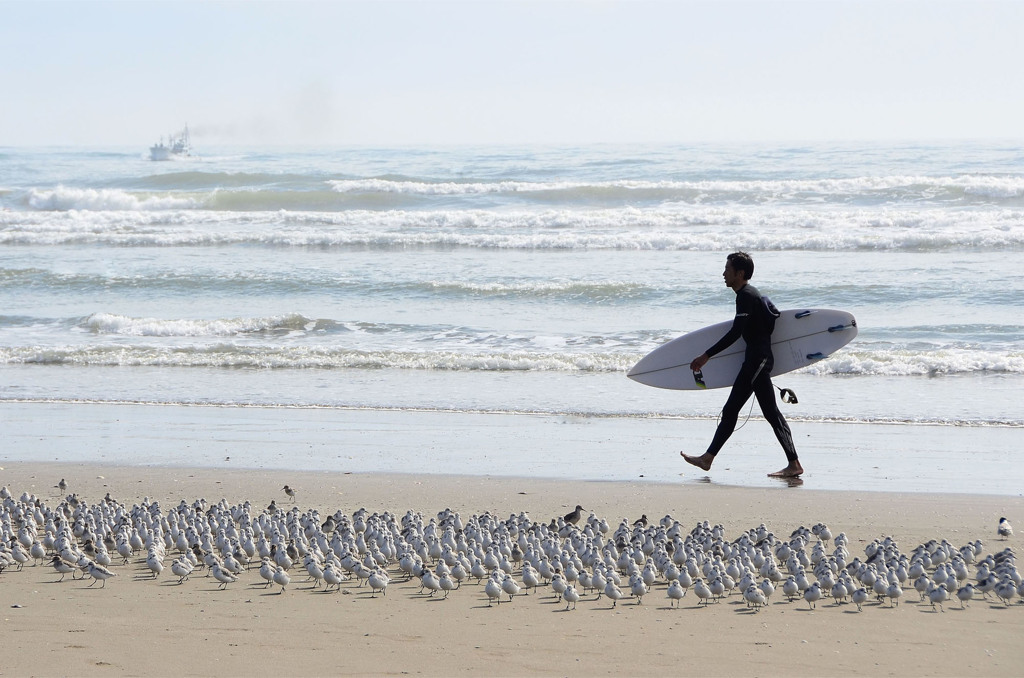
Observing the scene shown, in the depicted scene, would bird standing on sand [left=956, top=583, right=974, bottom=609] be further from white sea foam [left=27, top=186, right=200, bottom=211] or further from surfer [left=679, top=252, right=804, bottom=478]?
white sea foam [left=27, top=186, right=200, bottom=211]

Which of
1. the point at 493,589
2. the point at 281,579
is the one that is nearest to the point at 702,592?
the point at 493,589

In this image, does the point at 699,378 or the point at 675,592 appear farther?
the point at 699,378

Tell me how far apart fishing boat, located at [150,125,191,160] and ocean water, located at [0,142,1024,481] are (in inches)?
516

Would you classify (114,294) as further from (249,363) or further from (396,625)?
(396,625)

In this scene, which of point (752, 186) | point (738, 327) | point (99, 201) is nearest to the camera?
point (738, 327)

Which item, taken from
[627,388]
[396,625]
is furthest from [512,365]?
[396,625]

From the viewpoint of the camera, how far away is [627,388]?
1259 centimetres

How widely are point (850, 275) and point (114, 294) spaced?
15007 millimetres

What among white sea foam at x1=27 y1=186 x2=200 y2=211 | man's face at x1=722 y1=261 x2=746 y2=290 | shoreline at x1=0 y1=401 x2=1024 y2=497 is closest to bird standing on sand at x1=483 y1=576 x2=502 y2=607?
shoreline at x1=0 y1=401 x2=1024 y2=497

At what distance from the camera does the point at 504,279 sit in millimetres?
21891

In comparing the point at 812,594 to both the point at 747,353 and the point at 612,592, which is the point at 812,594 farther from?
the point at 747,353

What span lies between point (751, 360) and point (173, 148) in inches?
2176

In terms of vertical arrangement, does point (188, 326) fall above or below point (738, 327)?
below

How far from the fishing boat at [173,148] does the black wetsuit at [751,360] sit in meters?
53.6
